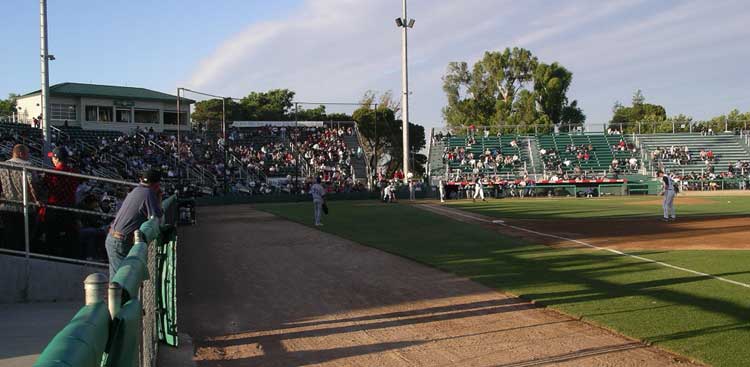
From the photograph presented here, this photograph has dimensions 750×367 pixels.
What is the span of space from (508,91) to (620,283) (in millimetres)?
68058

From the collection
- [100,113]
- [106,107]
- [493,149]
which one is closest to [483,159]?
[493,149]

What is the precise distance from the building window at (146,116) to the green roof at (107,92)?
121cm

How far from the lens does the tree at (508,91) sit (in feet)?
243

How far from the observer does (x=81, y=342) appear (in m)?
1.89

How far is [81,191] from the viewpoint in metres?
11.9

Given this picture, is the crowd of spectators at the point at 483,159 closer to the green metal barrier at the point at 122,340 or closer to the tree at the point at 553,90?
the tree at the point at 553,90

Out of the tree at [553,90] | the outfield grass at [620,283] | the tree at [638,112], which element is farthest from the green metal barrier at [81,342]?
the tree at [638,112]

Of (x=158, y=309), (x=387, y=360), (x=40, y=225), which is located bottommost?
(x=387, y=360)

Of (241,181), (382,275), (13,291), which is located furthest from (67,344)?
(241,181)

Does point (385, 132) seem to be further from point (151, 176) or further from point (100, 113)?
point (151, 176)

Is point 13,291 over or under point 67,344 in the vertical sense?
under

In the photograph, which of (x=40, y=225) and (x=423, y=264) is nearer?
(x=40, y=225)

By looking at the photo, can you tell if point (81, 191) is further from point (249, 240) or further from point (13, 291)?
point (249, 240)

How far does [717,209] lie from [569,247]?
16.9 meters
